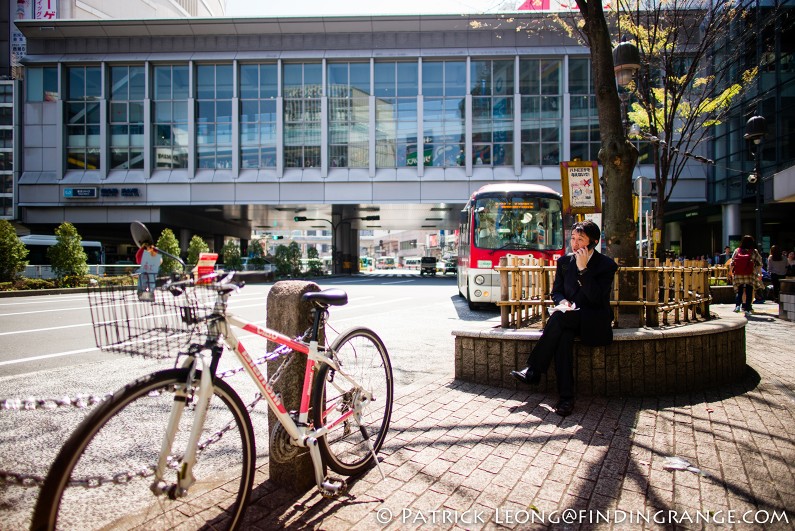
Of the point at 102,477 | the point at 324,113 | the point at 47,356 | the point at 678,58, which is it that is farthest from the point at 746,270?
the point at 324,113

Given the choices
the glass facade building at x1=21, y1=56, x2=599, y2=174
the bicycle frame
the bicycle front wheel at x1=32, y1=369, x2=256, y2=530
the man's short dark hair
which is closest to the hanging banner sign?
the man's short dark hair

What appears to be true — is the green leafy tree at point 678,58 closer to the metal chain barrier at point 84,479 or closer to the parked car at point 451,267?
the metal chain barrier at point 84,479

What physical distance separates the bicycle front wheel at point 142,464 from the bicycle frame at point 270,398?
0.03 metres

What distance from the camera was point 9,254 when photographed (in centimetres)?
1855

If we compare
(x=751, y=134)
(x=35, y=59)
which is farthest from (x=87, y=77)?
(x=751, y=134)

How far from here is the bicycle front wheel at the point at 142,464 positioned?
161cm

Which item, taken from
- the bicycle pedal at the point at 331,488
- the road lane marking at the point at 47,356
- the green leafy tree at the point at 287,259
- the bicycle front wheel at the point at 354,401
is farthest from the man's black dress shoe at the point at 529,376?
the green leafy tree at the point at 287,259

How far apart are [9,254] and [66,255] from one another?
2.32 metres

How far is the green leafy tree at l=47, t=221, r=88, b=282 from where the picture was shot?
2064 cm

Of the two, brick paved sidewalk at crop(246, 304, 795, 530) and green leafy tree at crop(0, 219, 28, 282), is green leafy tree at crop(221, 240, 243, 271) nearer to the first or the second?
green leafy tree at crop(0, 219, 28, 282)

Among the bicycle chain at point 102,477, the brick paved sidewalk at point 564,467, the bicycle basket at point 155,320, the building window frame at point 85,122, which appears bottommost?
the brick paved sidewalk at point 564,467

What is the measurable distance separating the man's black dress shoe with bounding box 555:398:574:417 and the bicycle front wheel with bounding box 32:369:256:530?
2.58 metres

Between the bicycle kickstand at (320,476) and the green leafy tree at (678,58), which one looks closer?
the bicycle kickstand at (320,476)

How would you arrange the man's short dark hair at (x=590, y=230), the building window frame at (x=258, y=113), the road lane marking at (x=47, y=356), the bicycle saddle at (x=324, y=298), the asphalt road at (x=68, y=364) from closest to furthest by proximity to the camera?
the bicycle saddle at (x=324, y=298) < the asphalt road at (x=68, y=364) < the man's short dark hair at (x=590, y=230) < the road lane marking at (x=47, y=356) < the building window frame at (x=258, y=113)
